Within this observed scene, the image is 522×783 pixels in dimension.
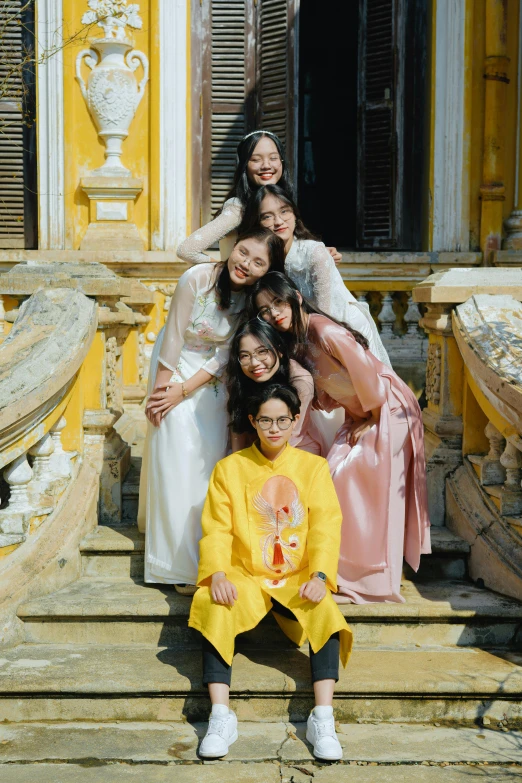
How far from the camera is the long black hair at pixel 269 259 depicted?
3.81 metres

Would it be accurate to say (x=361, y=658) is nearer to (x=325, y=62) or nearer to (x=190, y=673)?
(x=190, y=673)

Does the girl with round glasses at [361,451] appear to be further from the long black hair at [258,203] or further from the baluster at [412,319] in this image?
the baluster at [412,319]

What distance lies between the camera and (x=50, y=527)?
402cm

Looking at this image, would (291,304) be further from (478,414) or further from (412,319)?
(412,319)

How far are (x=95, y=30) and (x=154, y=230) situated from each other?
138 centimetres

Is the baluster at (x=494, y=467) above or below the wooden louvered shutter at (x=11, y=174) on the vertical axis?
below

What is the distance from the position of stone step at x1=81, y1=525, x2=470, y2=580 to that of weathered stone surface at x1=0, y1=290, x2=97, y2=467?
55 cm

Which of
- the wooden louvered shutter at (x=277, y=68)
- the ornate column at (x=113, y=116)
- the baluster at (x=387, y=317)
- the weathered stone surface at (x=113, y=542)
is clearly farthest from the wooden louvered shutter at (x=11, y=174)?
the weathered stone surface at (x=113, y=542)

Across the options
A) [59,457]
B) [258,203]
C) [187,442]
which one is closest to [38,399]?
[59,457]

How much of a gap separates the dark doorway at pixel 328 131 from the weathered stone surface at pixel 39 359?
647 centimetres

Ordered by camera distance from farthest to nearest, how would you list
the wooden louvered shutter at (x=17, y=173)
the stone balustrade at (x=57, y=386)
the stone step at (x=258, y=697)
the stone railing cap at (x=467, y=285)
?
1. the wooden louvered shutter at (x=17, y=173)
2. the stone railing cap at (x=467, y=285)
3. the stone balustrade at (x=57, y=386)
4. the stone step at (x=258, y=697)

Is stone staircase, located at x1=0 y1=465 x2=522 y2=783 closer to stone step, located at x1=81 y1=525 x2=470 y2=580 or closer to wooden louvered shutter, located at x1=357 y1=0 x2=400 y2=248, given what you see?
stone step, located at x1=81 y1=525 x2=470 y2=580

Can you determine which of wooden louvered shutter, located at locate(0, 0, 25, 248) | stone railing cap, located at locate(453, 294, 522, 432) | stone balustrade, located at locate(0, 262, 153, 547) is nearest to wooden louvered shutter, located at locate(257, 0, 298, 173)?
wooden louvered shutter, located at locate(0, 0, 25, 248)

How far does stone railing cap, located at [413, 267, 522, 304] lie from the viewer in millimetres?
4453
